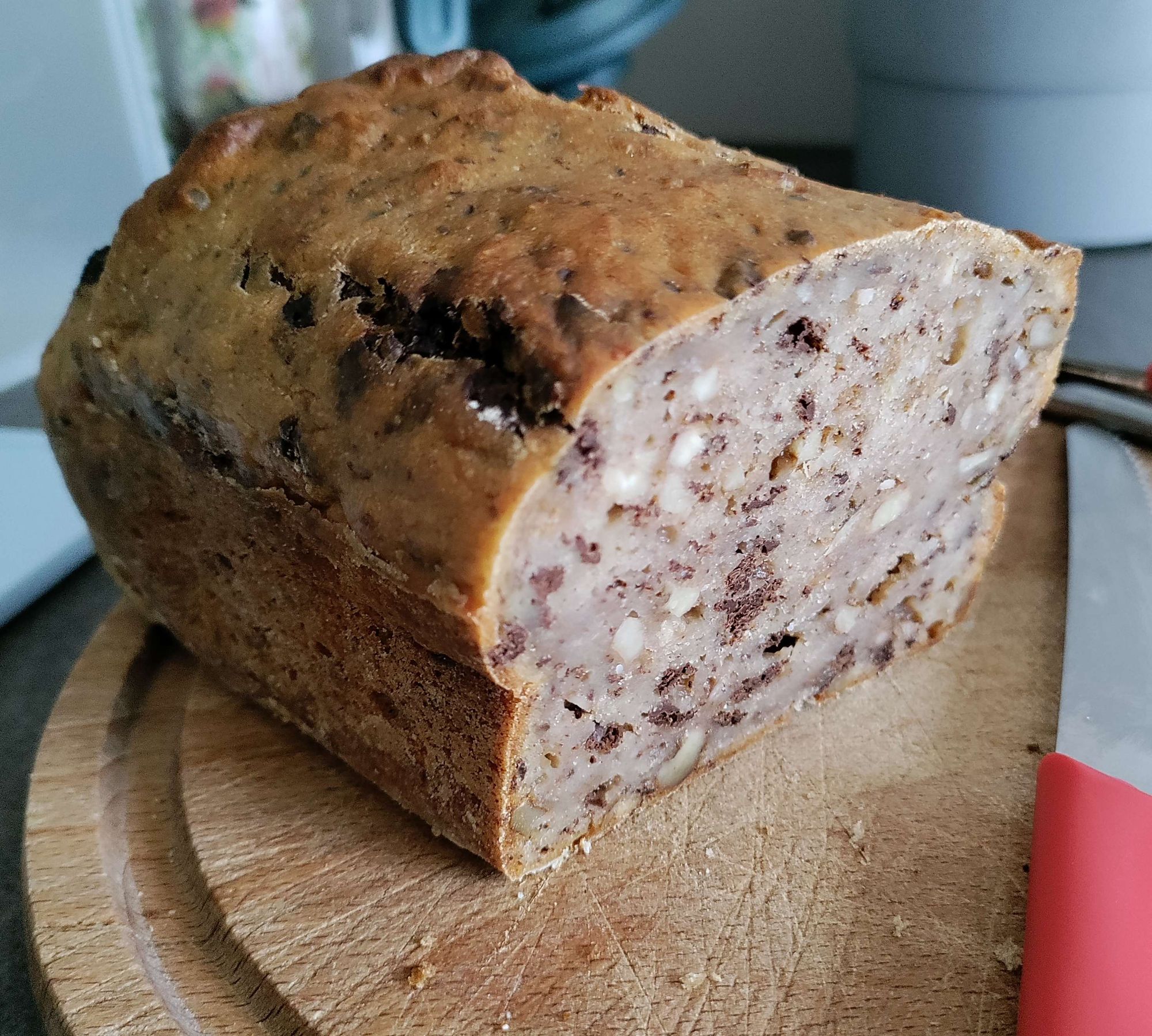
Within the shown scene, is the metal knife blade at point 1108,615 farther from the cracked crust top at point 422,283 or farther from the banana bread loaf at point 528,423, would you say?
the cracked crust top at point 422,283

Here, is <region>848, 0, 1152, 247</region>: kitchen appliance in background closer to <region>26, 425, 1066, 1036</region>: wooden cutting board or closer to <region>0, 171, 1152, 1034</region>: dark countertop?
<region>0, 171, 1152, 1034</region>: dark countertop

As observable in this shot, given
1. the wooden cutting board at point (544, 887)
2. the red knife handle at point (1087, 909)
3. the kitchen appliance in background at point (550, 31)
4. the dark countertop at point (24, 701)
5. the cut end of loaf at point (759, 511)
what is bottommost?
the dark countertop at point (24, 701)

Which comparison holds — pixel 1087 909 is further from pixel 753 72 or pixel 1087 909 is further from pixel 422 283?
pixel 753 72

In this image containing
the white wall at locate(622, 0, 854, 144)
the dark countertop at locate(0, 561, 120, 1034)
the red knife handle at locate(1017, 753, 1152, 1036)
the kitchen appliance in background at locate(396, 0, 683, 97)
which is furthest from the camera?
the white wall at locate(622, 0, 854, 144)

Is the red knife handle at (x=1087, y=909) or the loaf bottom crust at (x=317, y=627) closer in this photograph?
the red knife handle at (x=1087, y=909)

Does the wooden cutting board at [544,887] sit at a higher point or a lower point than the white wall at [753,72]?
lower

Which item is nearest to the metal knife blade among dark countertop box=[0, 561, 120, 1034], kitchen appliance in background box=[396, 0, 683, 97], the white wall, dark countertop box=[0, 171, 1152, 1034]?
dark countertop box=[0, 171, 1152, 1034]

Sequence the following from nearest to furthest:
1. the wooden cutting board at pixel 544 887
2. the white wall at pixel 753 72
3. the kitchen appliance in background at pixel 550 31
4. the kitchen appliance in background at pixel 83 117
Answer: the wooden cutting board at pixel 544 887 → the kitchen appliance in background at pixel 83 117 → the kitchen appliance in background at pixel 550 31 → the white wall at pixel 753 72

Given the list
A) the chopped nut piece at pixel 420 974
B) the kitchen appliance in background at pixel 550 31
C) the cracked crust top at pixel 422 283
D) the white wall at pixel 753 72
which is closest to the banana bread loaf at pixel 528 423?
the cracked crust top at pixel 422 283
